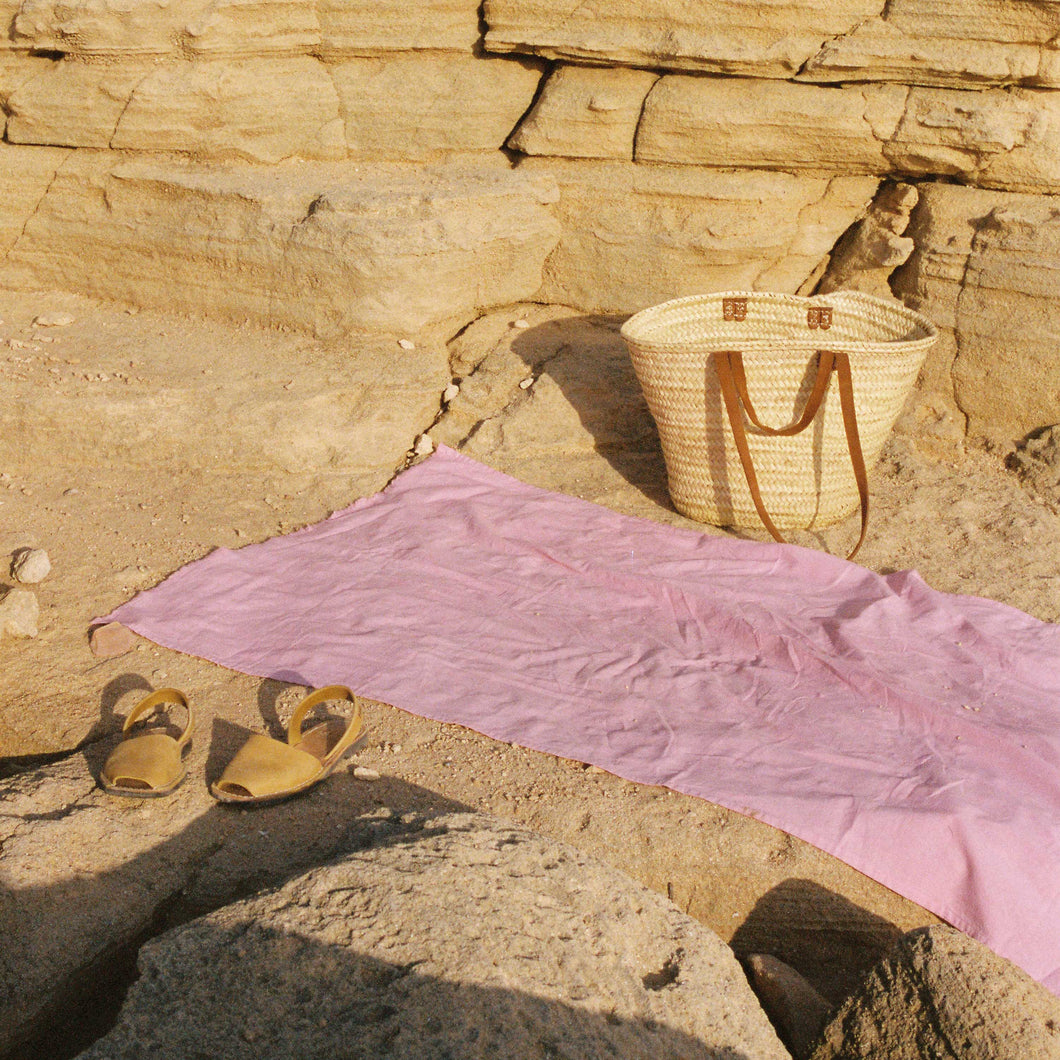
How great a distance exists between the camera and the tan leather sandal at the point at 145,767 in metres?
2.22

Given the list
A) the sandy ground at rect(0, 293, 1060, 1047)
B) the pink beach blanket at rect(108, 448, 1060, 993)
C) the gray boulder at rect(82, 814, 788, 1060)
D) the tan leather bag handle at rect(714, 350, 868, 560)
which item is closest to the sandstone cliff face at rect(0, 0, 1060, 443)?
the sandy ground at rect(0, 293, 1060, 1047)

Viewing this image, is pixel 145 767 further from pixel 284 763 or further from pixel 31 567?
pixel 31 567

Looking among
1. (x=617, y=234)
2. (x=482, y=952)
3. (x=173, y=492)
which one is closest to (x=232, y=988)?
(x=482, y=952)

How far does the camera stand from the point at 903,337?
3.66 meters

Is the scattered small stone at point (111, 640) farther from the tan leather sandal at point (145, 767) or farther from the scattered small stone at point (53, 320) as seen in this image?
Result: the scattered small stone at point (53, 320)

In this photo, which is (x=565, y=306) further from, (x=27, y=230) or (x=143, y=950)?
(x=143, y=950)

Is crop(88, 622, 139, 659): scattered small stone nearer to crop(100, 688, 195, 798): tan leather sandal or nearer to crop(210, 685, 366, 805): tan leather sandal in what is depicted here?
crop(100, 688, 195, 798): tan leather sandal

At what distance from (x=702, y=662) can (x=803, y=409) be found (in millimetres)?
952

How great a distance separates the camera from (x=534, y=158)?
4.57 m

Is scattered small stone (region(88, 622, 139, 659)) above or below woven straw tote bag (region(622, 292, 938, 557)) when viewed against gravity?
below

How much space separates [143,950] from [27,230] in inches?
155

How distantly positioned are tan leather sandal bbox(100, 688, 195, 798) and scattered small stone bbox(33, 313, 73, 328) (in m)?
2.64

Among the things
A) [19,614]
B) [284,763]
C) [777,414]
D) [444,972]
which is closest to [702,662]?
[777,414]

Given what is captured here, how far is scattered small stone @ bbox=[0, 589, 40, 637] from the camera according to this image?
9.14 feet
